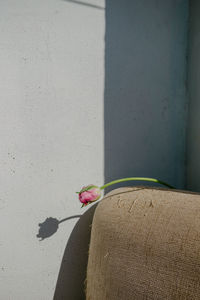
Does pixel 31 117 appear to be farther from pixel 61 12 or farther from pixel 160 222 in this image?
pixel 160 222

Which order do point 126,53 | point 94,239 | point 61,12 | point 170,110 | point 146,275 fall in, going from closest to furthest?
point 146,275 → point 94,239 → point 61,12 → point 126,53 → point 170,110

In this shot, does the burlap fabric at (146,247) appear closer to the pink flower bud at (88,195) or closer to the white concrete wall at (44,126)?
the pink flower bud at (88,195)

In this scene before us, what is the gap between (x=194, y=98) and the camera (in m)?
1.13

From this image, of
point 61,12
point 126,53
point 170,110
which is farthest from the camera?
point 170,110

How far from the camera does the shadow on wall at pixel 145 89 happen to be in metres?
1.04

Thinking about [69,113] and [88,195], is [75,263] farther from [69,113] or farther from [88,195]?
[69,113]

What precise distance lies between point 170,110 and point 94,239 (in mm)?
649

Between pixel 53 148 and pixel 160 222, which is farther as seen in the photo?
pixel 53 148

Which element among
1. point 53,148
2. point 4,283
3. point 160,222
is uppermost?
point 53,148

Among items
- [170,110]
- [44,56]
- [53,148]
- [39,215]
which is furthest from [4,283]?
[170,110]

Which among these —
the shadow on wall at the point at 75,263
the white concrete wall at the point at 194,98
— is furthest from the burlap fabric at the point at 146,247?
the white concrete wall at the point at 194,98

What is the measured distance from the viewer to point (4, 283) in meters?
0.92

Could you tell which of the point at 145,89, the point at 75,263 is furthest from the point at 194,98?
the point at 75,263

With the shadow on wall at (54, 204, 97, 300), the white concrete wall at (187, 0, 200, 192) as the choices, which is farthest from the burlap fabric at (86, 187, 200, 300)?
the white concrete wall at (187, 0, 200, 192)
